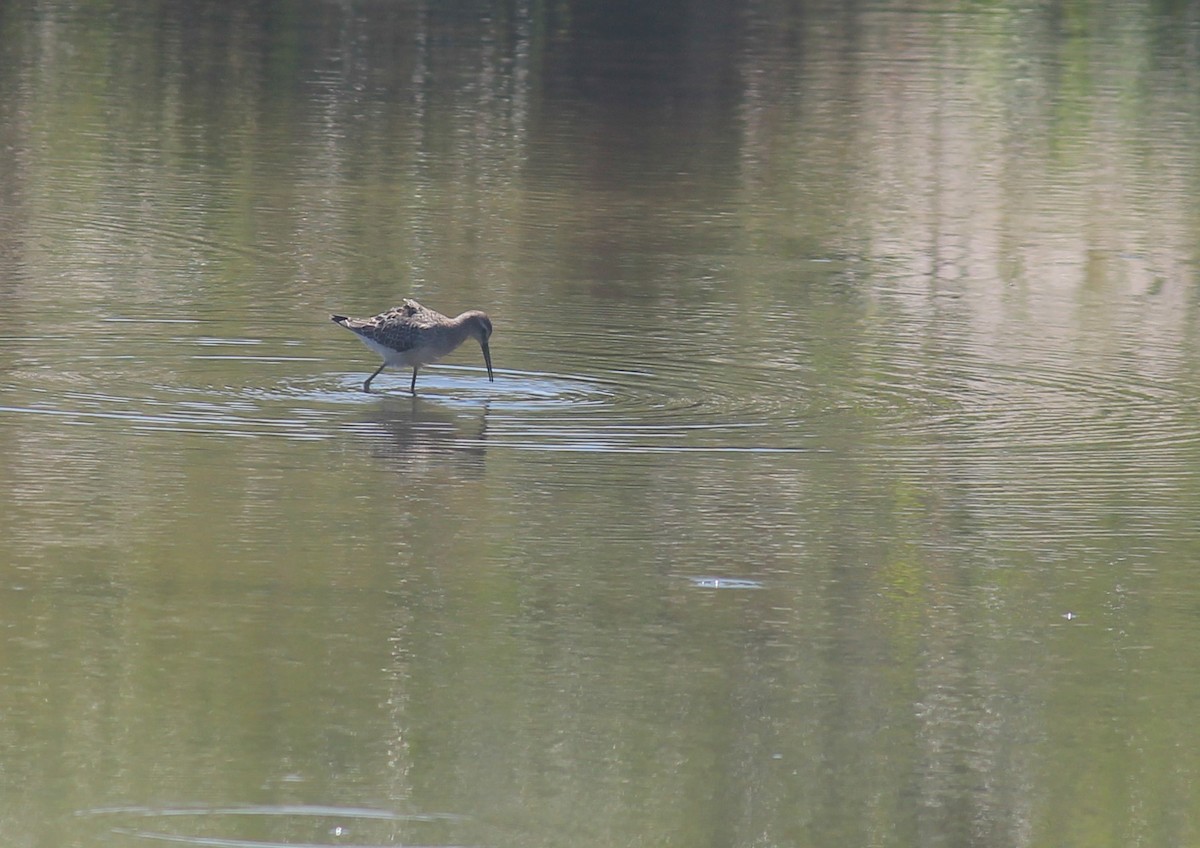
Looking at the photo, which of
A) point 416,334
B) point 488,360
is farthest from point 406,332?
point 488,360

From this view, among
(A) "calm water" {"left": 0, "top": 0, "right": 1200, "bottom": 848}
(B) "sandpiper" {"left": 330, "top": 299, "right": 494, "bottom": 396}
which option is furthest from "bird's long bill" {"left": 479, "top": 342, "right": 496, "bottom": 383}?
(A) "calm water" {"left": 0, "top": 0, "right": 1200, "bottom": 848}

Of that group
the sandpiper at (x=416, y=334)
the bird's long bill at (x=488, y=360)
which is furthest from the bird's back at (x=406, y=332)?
the bird's long bill at (x=488, y=360)

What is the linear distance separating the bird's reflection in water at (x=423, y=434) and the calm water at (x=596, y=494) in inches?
1.5

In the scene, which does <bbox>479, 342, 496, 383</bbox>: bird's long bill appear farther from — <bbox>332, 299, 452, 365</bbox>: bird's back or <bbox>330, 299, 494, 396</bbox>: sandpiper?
<bbox>332, 299, 452, 365</bbox>: bird's back

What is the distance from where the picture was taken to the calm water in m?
7.07

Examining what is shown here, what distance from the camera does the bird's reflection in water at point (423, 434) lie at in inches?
439

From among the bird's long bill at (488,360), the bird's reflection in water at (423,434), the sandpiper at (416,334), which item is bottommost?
the bird's reflection in water at (423,434)

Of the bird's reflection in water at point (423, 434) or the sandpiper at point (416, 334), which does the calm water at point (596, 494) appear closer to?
the bird's reflection in water at point (423, 434)

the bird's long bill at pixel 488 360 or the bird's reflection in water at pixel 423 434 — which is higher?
the bird's long bill at pixel 488 360

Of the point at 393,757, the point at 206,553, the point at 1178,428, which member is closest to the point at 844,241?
the point at 1178,428

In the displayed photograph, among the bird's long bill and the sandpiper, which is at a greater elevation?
the sandpiper

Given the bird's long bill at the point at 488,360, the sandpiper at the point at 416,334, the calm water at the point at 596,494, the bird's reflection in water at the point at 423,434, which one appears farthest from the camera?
the bird's long bill at the point at 488,360

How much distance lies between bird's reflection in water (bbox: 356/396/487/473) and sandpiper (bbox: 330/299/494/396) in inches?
8.9

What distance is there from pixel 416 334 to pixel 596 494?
8.64 ft
